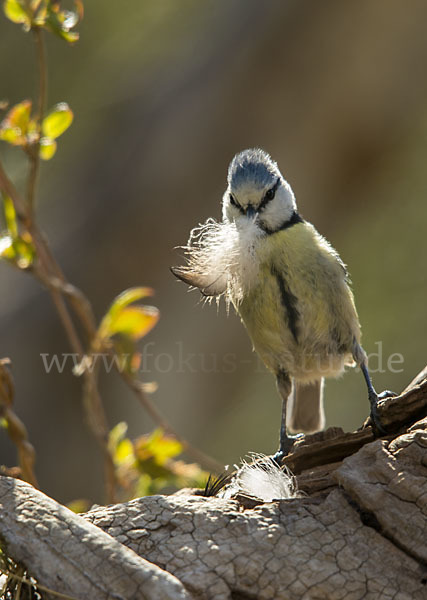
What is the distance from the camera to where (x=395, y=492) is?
1.30 m

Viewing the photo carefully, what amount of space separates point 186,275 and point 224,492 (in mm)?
573

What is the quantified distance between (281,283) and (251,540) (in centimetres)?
89

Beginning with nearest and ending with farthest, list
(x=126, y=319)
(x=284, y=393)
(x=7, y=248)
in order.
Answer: (x=7, y=248), (x=126, y=319), (x=284, y=393)

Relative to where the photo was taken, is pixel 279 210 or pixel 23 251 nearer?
pixel 23 251

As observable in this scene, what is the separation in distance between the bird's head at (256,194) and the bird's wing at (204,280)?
0.86 ft

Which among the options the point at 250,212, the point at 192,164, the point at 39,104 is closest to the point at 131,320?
the point at 250,212

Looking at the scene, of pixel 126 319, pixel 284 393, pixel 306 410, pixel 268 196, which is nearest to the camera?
pixel 126 319

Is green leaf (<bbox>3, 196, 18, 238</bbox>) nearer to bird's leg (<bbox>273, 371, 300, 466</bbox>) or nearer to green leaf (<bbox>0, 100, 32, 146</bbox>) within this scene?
green leaf (<bbox>0, 100, 32, 146</bbox>)

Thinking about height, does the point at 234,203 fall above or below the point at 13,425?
above

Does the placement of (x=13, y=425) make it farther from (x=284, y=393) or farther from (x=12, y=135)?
(x=284, y=393)

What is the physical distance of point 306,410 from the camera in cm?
250

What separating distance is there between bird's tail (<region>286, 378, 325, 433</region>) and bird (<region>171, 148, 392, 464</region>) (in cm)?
25

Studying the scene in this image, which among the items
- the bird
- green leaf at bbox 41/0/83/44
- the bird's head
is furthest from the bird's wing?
green leaf at bbox 41/0/83/44

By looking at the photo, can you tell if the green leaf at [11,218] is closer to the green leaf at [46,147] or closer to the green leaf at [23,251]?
the green leaf at [23,251]
